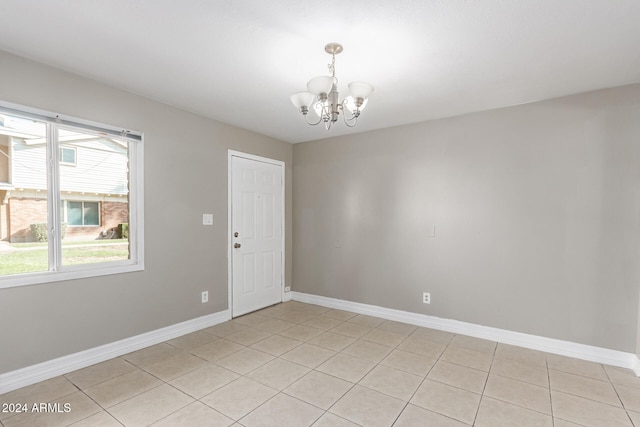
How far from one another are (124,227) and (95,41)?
1.58m

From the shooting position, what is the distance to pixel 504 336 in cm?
309

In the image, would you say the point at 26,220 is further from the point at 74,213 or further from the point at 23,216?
the point at 74,213

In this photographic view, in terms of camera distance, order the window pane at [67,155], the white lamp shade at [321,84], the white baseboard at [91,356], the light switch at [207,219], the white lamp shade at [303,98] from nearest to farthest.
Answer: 1. the white lamp shade at [321,84]
2. the white lamp shade at [303,98]
3. the white baseboard at [91,356]
4. the window pane at [67,155]
5. the light switch at [207,219]

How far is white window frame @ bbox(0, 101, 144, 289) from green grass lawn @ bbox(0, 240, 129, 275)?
0.12 feet

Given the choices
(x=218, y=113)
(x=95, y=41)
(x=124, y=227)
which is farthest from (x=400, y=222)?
(x=95, y=41)

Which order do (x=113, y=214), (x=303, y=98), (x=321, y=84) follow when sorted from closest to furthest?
(x=321, y=84) < (x=303, y=98) < (x=113, y=214)

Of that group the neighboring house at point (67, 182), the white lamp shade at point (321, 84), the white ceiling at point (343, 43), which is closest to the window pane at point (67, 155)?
the neighboring house at point (67, 182)

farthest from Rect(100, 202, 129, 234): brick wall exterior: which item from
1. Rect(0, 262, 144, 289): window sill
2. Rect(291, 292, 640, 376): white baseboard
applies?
Rect(291, 292, 640, 376): white baseboard

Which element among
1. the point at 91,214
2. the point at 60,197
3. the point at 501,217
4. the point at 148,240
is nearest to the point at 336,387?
the point at 148,240

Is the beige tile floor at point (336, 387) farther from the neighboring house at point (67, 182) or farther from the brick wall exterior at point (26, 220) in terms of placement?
the neighboring house at point (67, 182)

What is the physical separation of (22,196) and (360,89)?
8.61ft

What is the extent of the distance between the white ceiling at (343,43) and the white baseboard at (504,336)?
2.33 meters

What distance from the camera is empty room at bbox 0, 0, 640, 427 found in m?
1.91

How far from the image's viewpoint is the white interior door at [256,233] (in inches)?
152
